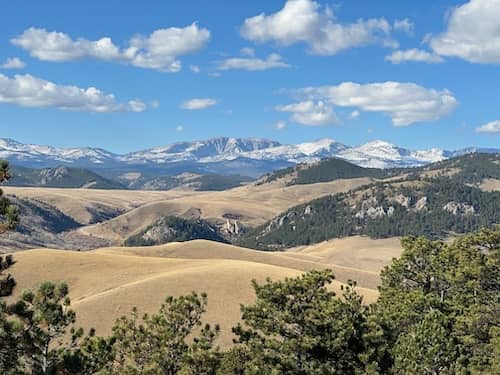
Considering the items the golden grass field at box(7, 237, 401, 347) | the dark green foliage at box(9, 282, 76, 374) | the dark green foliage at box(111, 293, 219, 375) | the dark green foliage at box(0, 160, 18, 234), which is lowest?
the golden grass field at box(7, 237, 401, 347)

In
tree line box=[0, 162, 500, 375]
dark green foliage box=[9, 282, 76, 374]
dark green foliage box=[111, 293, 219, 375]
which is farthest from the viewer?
dark green foliage box=[111, 293, 219, 375]

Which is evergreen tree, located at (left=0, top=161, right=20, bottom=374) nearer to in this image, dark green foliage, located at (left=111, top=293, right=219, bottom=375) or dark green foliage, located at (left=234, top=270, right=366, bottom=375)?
dark green foliage, located at (left=111, top=293, right=219, bottom=375)

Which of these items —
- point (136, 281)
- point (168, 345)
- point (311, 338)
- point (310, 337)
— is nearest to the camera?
point (168, 345)

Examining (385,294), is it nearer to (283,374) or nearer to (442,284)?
(442,284)

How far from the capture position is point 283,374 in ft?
91.7

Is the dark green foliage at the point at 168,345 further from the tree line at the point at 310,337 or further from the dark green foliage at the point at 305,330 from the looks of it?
the dark green foliage at the point at 305,330

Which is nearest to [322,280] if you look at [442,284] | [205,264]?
[442,284]

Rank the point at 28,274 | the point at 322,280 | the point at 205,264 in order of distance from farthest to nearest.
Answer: the point at 205,264 → the point at 28,274 → the point at 322,280

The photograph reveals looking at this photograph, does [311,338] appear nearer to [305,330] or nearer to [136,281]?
[305,330]

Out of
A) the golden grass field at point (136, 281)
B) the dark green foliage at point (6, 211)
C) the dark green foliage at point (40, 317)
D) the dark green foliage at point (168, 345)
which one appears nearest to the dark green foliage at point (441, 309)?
the dark green foliage at point (168, 345)

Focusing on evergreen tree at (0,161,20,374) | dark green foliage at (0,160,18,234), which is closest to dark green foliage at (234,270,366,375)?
evergreen tree at (0,161,20,374)

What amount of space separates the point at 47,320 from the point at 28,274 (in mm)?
73248

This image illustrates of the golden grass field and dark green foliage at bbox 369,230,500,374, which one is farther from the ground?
dark green foliage at bbox 369,230,500,374

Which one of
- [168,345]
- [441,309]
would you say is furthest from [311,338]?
[441,309]
